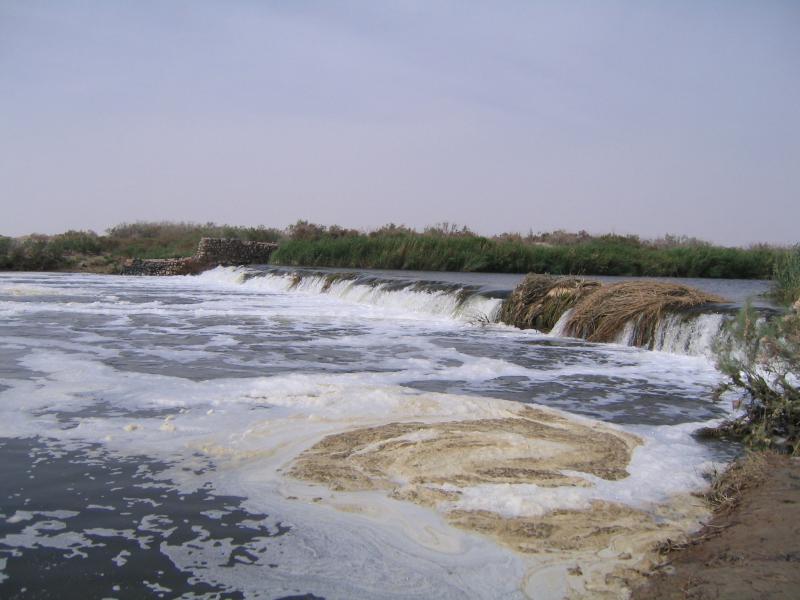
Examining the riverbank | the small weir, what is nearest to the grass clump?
the riverbank

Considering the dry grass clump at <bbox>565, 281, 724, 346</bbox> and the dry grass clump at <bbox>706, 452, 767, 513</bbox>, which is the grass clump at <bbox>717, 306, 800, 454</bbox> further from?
the dry grass clump at <bbox>565, 281, 724, 346</bbox>

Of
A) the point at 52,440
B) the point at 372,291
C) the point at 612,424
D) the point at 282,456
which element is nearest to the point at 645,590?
the point at 282,456

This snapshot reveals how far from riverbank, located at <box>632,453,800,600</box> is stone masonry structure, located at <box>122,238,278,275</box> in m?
30.8

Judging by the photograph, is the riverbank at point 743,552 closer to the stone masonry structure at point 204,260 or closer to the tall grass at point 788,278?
the tall grass at point 788,278

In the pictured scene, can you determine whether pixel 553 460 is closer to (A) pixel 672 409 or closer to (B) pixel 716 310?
(A) pixel 672 409

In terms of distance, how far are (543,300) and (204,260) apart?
78.5ft

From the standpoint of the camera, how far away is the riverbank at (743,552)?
8.09ft

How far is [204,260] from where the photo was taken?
33.3 meters

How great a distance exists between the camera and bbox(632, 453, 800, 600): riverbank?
8.09ft

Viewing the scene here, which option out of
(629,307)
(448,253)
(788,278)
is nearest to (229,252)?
(448,253)

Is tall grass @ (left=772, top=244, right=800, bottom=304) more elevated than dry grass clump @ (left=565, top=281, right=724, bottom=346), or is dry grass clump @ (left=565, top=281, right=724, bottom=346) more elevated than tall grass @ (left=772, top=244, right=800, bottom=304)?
tall grass @ (left=772, top=244, right=800, bottom=304)

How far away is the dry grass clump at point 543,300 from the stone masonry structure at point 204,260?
2227 cm

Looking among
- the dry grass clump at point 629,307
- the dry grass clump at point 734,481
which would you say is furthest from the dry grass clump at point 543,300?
the dry grass clump at point 734,481

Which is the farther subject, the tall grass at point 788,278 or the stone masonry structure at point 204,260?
the stone masonry structure at point 204,260
